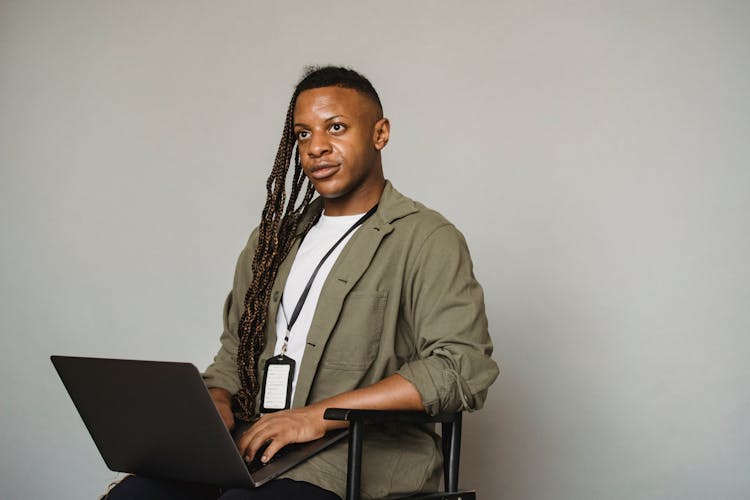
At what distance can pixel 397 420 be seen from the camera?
176 cm

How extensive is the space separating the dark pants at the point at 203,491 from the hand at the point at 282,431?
0.07 meters

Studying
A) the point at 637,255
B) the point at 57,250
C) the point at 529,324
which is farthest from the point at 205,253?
the point at 637,255

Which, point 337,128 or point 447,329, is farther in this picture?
point 337,128

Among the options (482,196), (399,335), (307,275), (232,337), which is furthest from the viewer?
(482,196)

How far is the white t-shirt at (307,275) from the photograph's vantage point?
6.79ft

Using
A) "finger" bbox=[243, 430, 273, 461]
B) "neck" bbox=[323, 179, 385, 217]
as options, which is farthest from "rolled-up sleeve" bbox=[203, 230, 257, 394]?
"finger" bbox=[243, 430, 273, 461]

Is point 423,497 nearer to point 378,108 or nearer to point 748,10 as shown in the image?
point 378,108

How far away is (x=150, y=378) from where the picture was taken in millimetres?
1615

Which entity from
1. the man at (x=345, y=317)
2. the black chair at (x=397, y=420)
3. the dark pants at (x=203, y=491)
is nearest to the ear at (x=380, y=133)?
the man at (x=345, y=317)

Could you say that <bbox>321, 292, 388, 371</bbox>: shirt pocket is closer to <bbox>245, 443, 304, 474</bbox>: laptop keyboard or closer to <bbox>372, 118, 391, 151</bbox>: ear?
<bbox>245, 443, 304, 474</bbox>: laptop keyboard

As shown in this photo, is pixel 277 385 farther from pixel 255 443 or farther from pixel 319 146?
pixel 319 146

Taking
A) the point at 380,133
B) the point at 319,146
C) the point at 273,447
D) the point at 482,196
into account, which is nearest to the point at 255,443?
the point at 273,447

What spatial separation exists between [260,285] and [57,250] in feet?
5.54

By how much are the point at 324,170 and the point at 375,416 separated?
67cm
